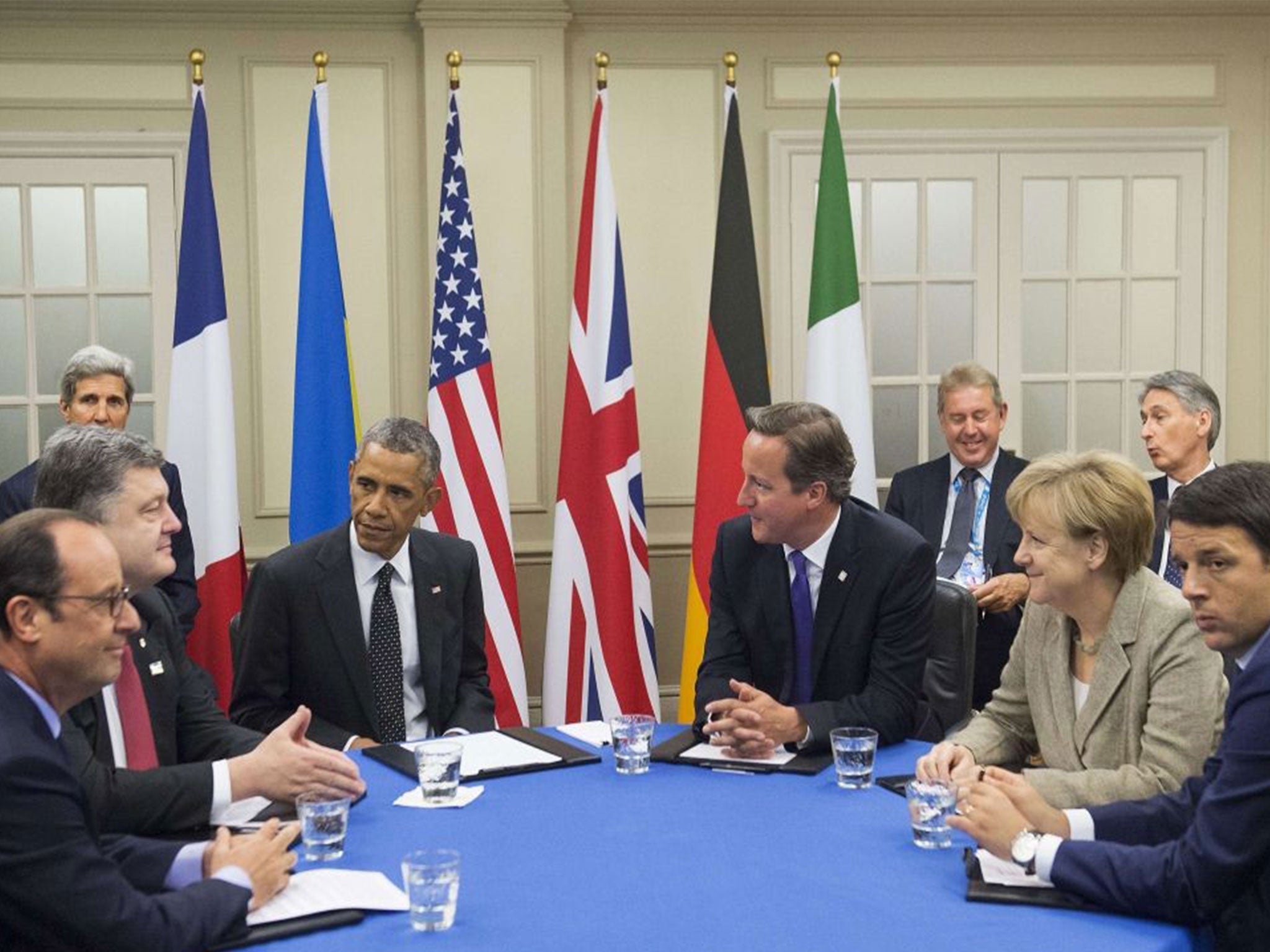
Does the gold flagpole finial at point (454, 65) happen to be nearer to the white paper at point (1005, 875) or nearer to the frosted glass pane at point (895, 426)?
the frosted glass pane at point (895, 426)

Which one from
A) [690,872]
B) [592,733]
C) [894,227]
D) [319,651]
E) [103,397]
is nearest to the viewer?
[690,872]

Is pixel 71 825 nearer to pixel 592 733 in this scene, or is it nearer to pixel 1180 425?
pixel 592 733

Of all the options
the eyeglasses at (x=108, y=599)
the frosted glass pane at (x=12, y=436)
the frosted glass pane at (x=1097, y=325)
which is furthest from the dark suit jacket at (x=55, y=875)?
the frosted glass pane at (x=1097, y=325)

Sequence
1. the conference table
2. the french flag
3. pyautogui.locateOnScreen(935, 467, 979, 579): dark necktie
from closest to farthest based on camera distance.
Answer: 1. the conference table
2. pyautogui.locateOnScreen(935, 467, 979, 579): dark necktie
3. the french flag

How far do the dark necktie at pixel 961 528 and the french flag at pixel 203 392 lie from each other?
242cm

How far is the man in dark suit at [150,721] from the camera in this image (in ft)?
7.93

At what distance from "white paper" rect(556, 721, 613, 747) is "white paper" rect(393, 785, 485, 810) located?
0.39 meters

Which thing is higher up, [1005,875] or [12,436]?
[12,436]

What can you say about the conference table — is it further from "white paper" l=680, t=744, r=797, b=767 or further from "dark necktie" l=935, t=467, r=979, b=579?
"dark necktie" l=935, t=467, r=979, b=579

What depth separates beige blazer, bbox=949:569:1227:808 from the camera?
8.11 feet

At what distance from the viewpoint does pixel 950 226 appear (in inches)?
240

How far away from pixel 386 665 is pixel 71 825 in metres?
1.63

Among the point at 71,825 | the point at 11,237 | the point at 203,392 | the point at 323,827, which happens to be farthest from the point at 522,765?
the point at 11,237

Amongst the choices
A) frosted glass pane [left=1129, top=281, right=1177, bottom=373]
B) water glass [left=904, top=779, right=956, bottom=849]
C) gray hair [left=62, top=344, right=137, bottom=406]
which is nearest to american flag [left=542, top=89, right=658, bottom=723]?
gray hair [left=62, top=344, right=137, bottom=406]
